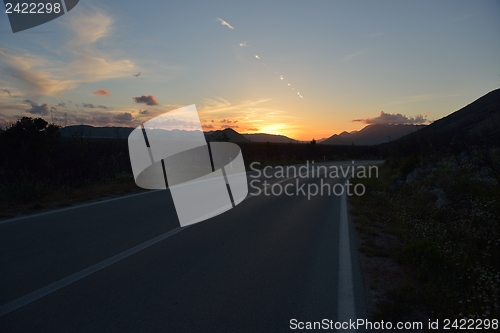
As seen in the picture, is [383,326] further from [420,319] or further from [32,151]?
[32,151]

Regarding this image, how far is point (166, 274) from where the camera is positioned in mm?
5199

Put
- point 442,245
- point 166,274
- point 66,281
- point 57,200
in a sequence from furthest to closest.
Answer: point 57,200, point 442,245, point 166,274, point 66,281

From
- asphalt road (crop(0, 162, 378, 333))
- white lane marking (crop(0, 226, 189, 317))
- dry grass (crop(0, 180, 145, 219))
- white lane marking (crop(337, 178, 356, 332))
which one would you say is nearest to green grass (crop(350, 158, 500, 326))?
white lane marking (crop(337, 178, 356, 332))

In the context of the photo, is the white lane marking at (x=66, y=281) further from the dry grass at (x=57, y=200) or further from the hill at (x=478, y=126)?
the hill at (x=478, y=126)

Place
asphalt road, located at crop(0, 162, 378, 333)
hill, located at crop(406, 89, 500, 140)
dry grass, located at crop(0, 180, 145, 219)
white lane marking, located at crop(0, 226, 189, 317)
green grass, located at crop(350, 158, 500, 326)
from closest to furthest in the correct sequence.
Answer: asphalt road, located at crop(0, 162, 378, 333) < white lane marking, located at crop(0, 226, 189, 317) < green grass, located at crop(350, 158, 500, 326) < hill, located at crop(406, 89, 500, 140) < dry grass, located at crop(0, 180, 145, 219)

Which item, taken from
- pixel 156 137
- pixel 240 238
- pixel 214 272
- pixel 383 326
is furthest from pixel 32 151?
pixel 383 326

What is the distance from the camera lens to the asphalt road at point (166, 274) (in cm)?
389

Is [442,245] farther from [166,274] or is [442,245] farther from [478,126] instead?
[478,126]

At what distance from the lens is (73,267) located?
5.39 m

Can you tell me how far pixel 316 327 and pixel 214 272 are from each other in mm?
1912

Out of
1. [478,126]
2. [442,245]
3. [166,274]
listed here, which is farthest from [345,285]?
[478,126]

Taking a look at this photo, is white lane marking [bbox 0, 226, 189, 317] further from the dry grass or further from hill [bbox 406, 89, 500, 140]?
hill [bbox 406, 89, 500, 140]

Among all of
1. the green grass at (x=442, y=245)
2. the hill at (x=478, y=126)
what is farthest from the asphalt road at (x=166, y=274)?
the hill at (x=478, y=126)

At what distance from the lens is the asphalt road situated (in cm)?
389
